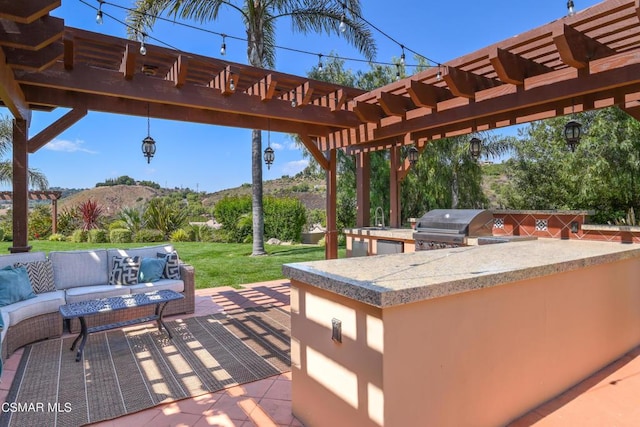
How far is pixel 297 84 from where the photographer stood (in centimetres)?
471

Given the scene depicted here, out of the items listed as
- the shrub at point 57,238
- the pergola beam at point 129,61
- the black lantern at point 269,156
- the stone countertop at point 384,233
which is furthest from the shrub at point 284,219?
the pergola beam at point 129,61

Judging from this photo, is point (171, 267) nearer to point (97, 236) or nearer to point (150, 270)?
point (150, 270)

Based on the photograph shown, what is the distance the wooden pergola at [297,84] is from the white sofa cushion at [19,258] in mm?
410

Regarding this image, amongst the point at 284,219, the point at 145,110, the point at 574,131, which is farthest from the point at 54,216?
the point at 574,131

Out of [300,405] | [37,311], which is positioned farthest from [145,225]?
[300,405]

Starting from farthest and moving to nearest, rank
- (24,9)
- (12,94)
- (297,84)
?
1. (297,84)
2. (12,94)
3. (24,9)

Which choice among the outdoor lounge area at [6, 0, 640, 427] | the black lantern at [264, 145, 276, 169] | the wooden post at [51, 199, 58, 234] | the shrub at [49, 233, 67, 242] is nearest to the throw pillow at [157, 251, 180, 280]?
the outdoor lounge area at [6, 0, 640, 427]

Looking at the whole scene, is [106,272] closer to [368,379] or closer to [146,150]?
[146,150]

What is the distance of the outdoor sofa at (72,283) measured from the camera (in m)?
3.45

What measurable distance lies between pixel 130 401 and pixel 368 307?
1.99 meters

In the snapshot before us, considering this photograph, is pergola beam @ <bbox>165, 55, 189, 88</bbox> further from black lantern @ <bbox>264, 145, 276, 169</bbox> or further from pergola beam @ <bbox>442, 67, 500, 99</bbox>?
pergola beam @ <bbox>442, 67, 500, 99</bbox>

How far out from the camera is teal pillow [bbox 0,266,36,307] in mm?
3410

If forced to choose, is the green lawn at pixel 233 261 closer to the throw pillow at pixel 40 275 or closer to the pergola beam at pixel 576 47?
the throw pillow at pixel 40 275

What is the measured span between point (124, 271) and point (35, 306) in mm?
934
